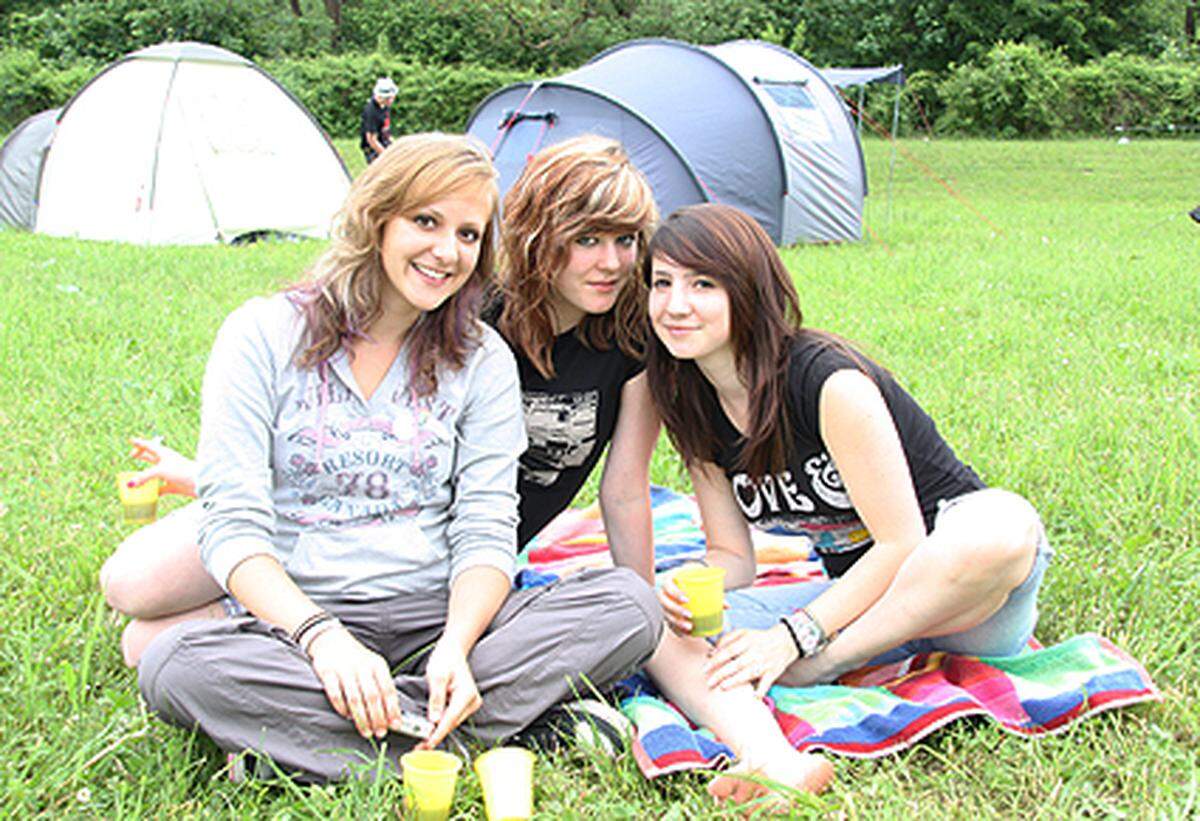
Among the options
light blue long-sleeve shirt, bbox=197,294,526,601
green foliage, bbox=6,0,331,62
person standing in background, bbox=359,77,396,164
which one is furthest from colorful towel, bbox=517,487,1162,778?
green foliage, bbox=6,0,331,62

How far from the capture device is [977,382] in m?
4.64

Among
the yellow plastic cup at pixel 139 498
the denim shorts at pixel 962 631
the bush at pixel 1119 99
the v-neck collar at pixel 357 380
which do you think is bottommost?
the bush at pixel 1119 99

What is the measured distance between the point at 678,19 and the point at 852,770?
30029mm

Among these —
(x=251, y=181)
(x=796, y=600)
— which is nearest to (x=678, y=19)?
(x=251, y=181)

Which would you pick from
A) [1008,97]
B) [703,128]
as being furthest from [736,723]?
[1008,97]

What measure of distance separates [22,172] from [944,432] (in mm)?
9484

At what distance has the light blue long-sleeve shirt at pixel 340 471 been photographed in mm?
2170

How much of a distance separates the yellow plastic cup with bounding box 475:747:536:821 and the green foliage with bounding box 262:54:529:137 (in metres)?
22.8

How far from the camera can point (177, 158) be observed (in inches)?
379

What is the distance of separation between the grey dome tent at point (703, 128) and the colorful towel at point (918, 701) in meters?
6.90

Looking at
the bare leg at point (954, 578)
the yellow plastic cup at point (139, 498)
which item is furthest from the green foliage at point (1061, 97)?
the yellow plastic cup at point (139, 498)

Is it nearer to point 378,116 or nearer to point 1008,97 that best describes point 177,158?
point 378,116

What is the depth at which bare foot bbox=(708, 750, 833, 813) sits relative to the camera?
6.21 feet

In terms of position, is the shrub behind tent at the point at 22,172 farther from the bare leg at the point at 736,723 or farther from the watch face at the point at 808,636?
the watch face at the point at 808,636
